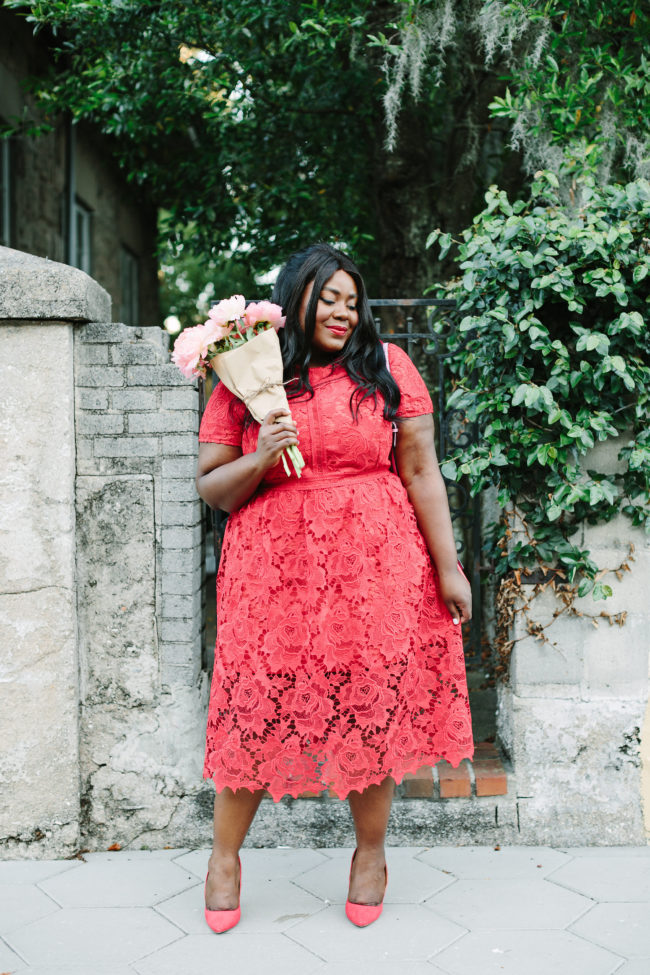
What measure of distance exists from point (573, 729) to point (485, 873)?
578mm

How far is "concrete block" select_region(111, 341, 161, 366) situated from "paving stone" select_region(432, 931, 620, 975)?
2.07m

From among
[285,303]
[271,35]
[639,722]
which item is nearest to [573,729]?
[639,722]

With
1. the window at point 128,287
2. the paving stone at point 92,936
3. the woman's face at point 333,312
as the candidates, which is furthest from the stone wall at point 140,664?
the window at point 128,287

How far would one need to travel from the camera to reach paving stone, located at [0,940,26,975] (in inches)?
92.4

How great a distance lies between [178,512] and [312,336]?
0.89 meters

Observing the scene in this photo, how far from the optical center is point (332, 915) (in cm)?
264

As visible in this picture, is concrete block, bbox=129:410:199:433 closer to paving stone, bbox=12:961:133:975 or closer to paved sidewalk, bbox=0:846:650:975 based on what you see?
paved sidewalk, bbox=0:846:650:975

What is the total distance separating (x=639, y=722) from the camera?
10.2ft

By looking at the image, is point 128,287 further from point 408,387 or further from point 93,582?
point 408,387

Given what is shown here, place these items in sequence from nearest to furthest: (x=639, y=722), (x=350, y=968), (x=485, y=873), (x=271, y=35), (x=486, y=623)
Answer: (x=350, y=968), (x=485, y=873), (x=639, y=722), (x=486, y=623), (x=271, y=35)

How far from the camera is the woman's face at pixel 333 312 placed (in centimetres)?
254

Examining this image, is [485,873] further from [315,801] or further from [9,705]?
[9,705]

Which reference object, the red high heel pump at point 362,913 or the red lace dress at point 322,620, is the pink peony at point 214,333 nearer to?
the red lace dress at point 322,620

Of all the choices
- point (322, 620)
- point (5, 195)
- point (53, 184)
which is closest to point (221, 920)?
point (322, 620)
